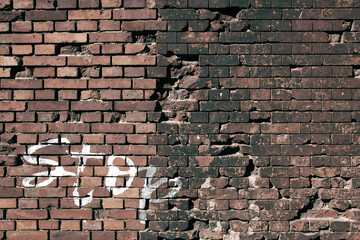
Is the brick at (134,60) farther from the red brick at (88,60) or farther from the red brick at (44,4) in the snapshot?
the red brick at (44,4)

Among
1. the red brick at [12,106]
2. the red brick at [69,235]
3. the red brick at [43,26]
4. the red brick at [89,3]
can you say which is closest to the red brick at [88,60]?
the red brick at [43,26]

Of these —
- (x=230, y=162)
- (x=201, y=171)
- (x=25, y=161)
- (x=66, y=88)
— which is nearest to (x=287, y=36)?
(x=230, y=162)

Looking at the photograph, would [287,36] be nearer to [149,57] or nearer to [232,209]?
[149,57]

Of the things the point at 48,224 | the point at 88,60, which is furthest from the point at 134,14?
the point at 48,224

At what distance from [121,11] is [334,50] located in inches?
71.4

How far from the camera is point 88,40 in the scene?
2.39m

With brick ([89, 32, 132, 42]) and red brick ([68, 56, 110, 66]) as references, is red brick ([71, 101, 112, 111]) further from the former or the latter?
brick ([89, 32, 132, 42])

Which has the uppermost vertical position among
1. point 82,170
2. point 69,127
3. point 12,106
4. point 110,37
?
point 110,37

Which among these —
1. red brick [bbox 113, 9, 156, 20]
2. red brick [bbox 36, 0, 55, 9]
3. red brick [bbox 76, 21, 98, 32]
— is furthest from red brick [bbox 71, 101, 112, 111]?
red brick [bbox 36, 0, 55, 9]

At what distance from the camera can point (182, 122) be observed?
2.40m

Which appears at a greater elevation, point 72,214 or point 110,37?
point 110,37

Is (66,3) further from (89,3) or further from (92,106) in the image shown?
(92,106)

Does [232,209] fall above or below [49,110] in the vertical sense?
below

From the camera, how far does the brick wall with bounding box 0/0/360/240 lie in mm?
2357
